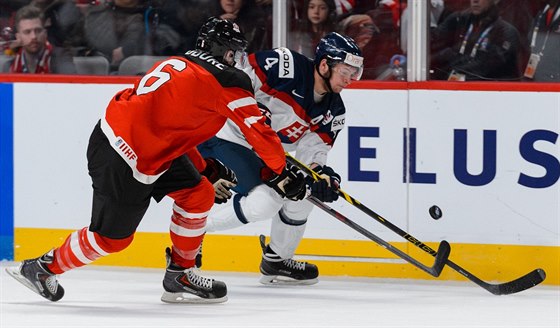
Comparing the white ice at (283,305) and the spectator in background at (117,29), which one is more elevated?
the spectator in background at (117,29)

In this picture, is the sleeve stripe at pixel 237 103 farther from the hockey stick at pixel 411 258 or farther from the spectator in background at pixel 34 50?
the spectator in background at pixel 34 50

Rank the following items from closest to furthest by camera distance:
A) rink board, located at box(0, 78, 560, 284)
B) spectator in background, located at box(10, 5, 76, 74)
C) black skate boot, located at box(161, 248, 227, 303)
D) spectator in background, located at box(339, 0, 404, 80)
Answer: black skate boot, located at box(161, 248, 227, 303), rink board, located at box(0, 78, 560, 284), spectator in background, located at box(339, 0, 404, 80), spectator in background, located at box(10, 5, 76, 74)

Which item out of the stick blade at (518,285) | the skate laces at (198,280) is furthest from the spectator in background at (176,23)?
the stick blade at (518,285)

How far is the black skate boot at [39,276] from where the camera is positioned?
4484 millimetres

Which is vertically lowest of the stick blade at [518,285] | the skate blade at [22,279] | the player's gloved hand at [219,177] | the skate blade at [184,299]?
the stick blade at [518,285]

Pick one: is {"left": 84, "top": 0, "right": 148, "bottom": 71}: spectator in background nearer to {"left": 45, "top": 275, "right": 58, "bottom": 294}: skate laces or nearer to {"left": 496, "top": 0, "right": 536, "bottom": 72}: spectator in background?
{"left": 45, "top": 275, "right": 58, "bottom": 294}: skate laces

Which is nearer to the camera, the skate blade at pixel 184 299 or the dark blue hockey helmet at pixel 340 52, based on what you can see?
the skate blade at pixel 184 299

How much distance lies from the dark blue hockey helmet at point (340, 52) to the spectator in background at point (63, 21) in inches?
50.9

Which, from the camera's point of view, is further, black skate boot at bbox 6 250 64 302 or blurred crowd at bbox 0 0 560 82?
blurred crowd at bbox 0 0 560 82

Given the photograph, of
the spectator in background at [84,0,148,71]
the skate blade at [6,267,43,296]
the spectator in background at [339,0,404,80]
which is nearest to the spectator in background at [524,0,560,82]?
the spectator in background at [339,0,404,80]

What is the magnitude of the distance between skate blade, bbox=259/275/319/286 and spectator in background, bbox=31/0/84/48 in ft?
4.41

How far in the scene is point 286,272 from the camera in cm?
514

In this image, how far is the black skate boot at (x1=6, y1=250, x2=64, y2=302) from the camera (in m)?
4.48

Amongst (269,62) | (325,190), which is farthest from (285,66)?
(325,190)
